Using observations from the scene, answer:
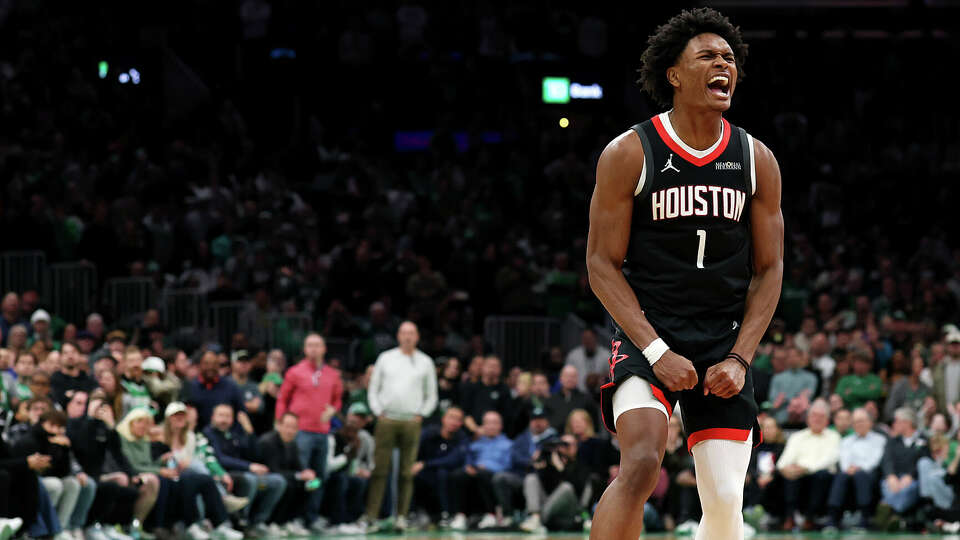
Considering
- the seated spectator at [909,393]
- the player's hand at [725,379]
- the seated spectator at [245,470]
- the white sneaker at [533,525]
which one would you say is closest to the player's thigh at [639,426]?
the player's hand at [725,379]


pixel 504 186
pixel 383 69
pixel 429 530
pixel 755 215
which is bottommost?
pixel 429 530

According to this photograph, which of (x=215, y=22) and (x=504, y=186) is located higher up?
(x=215, y=22)

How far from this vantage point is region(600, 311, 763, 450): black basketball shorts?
18.7 ft

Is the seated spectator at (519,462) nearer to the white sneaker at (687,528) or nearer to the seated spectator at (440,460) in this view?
the seated spectator at (440,460)

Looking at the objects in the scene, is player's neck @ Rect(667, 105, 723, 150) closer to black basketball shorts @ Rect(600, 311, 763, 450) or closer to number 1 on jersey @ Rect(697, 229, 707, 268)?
number 1 on jersey @ Rect(697, 229, 707, 268)

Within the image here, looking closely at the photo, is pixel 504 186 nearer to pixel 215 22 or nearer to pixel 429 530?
pixel 215 22

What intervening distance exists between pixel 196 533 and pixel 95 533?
3.48 feet

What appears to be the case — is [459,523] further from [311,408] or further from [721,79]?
[721,79]

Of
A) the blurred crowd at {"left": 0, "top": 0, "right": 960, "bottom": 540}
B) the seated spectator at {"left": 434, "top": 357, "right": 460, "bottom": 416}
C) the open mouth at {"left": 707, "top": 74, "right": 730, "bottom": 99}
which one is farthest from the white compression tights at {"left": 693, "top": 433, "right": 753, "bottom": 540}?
the seated spectator at {"left": 434, "top": 357, "right": 460, "bottom": 416}

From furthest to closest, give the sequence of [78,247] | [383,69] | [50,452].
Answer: [383,69]
[78,247]
[50,452]

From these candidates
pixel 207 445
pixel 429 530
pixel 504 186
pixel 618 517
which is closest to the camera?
pixel 618 517

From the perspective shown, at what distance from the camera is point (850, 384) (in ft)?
58.2

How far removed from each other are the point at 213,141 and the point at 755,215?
19260mm

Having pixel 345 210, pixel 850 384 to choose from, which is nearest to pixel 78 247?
pixel 345 210
